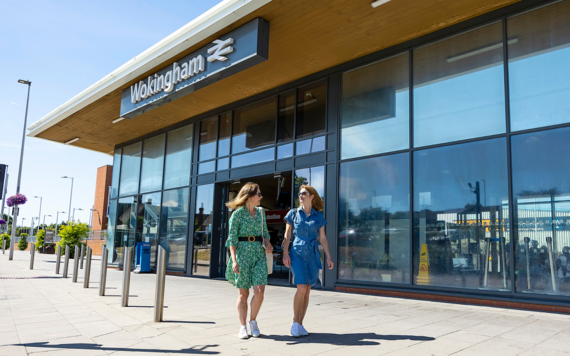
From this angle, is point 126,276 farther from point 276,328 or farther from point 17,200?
point 17,200

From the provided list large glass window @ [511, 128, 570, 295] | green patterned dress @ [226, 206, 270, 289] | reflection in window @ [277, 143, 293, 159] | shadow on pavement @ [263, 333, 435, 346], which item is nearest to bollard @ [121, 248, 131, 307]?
green patterned dress @ [226, 206, 270, 289]

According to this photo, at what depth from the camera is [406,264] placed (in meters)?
8.26

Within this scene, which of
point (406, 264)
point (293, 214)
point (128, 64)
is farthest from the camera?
point (128, 64)

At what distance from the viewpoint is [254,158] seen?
12.0 metres

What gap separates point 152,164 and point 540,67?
43.0 ft

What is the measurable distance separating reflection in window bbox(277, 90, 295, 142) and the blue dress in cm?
639

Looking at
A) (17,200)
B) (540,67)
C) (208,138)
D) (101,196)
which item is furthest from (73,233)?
(101,196)

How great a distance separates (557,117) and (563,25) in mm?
1591

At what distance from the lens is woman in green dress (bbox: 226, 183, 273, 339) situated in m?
4.55

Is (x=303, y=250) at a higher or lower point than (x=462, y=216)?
lower

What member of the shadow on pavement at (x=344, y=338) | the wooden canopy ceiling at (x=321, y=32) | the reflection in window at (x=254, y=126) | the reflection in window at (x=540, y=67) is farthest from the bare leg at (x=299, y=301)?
the reflection in window at (x=254, y=126)

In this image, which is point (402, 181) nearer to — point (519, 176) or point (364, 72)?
point (519, 176)

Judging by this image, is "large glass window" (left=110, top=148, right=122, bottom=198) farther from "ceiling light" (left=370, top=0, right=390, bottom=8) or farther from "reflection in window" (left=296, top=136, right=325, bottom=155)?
"ceiling light" (left=370, top=0, right=390, bottom=8)

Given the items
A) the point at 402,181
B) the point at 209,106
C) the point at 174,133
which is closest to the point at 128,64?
the point at 209,106
